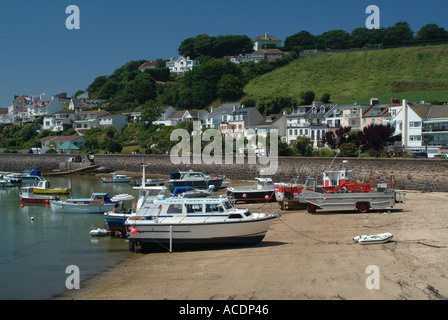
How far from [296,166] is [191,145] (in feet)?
75.7

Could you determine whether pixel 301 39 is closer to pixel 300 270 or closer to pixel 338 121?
pixel 338 121

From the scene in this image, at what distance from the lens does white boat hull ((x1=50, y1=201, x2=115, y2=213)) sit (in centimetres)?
3033

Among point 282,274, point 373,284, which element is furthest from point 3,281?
point 373,284

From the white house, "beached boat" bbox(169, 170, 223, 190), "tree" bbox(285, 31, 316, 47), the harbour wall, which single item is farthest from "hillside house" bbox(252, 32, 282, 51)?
"beached boat" bbox(169, 170, 223, 190)

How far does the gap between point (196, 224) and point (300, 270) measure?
5.00 meters

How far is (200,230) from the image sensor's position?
58.6ft

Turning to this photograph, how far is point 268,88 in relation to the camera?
107875 mm

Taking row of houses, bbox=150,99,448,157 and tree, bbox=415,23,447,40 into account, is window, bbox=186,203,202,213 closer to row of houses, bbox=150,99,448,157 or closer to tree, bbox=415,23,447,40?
row of houses, bbox=150,99,448,157

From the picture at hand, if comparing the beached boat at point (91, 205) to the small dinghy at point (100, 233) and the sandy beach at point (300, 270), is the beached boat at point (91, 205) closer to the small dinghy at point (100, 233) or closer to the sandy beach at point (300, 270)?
the small dinghy at point (100, 233)

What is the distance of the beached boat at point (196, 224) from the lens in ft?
58.6

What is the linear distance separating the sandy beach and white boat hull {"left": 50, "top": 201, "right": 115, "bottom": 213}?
12.9 metres

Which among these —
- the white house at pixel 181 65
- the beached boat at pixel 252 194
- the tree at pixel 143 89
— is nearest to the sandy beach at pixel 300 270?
the beached boat at pixel 252 194
